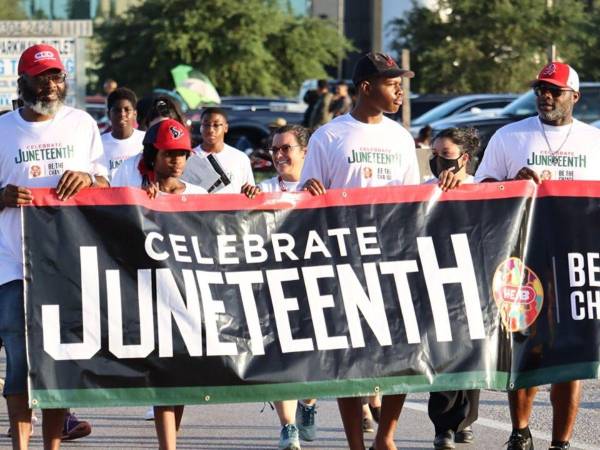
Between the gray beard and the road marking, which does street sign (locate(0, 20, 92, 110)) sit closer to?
the road marking

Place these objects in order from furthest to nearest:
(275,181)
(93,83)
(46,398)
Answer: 1. (93,83)
2. (275,181)
3. (46,398)

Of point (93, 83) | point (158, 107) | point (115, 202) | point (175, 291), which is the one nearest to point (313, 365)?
point (175, 291)

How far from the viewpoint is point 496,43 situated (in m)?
45.7

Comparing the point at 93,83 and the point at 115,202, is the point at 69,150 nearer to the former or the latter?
the point at 115,202

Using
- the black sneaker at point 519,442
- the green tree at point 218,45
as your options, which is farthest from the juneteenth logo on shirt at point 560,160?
the green tree at point 218,45

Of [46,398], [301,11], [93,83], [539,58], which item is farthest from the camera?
[301,11]

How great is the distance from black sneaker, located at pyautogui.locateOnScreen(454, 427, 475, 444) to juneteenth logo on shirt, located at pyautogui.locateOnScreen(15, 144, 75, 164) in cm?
286

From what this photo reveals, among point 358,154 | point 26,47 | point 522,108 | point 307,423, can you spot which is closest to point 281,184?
point 307,423

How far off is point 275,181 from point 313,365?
6.58 feet

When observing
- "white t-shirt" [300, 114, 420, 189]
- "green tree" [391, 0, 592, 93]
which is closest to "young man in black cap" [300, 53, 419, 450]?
"white t-shirt" [300, 114, 420, 189]

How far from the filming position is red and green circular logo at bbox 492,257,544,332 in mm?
7367

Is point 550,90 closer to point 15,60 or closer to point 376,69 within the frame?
point 376,69

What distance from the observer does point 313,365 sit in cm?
707

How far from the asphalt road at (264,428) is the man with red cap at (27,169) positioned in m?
1.60
